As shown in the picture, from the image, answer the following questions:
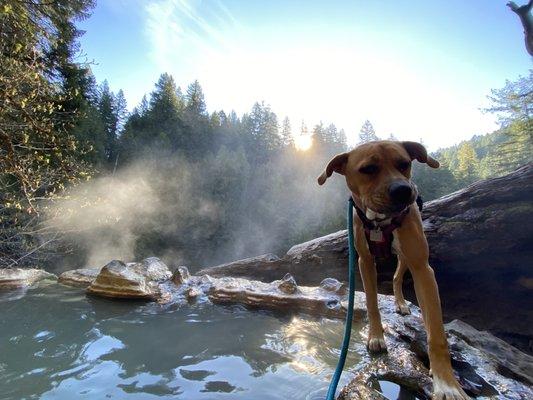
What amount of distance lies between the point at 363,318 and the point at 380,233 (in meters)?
1.99

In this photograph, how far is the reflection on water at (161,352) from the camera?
7.01 feet

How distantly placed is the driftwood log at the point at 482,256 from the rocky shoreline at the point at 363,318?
4805mm

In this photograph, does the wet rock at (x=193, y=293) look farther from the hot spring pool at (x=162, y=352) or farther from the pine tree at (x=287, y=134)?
the pine tree at (x=287, y=134)

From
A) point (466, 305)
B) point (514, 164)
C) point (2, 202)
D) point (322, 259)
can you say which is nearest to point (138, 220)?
point (2, 202)

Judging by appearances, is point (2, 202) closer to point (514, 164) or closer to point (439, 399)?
point (439, 399)

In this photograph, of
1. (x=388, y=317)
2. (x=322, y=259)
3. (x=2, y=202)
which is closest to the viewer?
(x=388, y=317)

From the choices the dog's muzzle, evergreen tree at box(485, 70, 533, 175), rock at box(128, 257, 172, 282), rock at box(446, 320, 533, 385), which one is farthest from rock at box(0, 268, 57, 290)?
evergreen tree at box(485, 70, 533, 175)

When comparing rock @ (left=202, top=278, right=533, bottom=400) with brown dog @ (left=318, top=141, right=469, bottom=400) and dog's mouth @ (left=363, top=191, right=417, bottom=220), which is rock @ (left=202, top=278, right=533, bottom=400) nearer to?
brown dog @ (left=318, top=141, right=469, bottom=400)

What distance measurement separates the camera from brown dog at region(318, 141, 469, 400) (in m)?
2.04

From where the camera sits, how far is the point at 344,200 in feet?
157

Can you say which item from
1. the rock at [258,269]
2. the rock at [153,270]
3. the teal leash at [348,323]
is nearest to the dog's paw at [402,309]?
the teal leash at [348,323]

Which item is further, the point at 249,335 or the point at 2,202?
the point at 2,202

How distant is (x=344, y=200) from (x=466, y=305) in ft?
128

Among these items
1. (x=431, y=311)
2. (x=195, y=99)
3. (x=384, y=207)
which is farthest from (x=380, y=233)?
(x=195, y=99)
